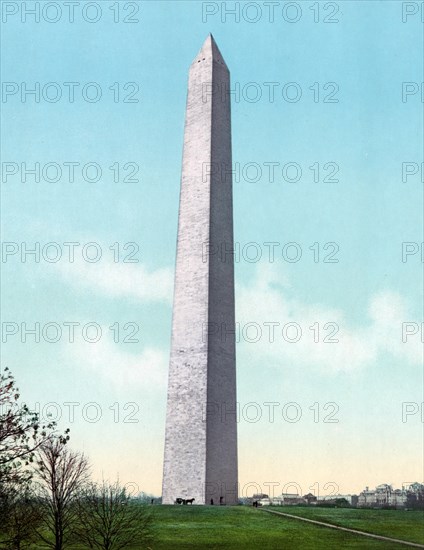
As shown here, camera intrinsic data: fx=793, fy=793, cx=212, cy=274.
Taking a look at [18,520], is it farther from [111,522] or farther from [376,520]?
[376,520]

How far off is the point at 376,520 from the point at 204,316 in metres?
12.3

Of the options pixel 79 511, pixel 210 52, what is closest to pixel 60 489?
pixel 79 511

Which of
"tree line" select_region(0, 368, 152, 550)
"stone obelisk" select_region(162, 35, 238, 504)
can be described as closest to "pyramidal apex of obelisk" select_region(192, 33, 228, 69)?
"stone obelisk" select_region(162, 35, 238, 504)

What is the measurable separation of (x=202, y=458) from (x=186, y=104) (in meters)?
19.2

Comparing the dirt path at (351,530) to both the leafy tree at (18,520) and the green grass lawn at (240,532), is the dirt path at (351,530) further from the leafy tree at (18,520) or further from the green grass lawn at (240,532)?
the leafy tree at (18,520)

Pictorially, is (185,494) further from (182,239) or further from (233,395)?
(182,239)

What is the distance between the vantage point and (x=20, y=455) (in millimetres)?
16609

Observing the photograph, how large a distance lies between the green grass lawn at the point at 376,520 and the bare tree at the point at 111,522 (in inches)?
328

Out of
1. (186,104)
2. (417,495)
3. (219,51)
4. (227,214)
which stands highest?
(219,51)

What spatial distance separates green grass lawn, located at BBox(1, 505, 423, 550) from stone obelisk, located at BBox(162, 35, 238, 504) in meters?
3.57

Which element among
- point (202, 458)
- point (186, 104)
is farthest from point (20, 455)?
point (186, 104)

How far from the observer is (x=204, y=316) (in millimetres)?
38812

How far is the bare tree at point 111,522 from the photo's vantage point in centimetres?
2733

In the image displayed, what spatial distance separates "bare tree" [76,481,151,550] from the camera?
2733 centimetres
